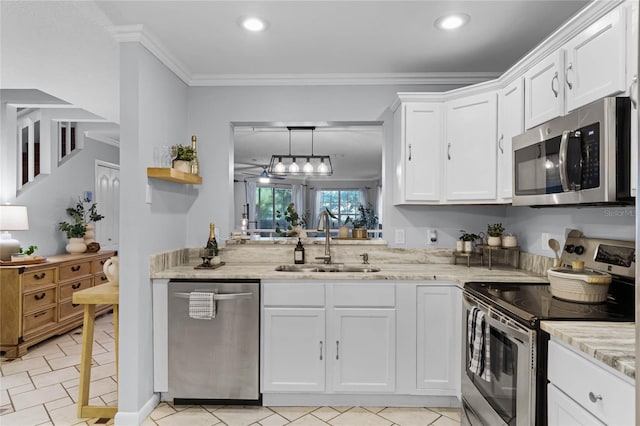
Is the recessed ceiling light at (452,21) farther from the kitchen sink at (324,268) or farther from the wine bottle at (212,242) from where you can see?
the wine bottle at (212,242)

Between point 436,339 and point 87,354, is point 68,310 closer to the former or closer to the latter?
point 87,354

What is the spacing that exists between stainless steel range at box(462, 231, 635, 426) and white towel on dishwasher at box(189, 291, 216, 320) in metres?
1.54

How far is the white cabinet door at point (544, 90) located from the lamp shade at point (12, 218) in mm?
4422

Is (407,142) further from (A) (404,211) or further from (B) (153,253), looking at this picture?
(B) (153,253)

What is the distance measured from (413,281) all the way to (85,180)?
183 inches

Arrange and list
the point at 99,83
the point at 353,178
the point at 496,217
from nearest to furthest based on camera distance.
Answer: the point at 496,217 < the point at 99,83 < the point at 353,178

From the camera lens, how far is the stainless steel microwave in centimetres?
149

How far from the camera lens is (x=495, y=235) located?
111 inches

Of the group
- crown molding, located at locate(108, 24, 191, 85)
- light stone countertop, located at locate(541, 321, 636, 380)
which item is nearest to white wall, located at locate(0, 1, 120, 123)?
crown molding, located at locate(108, 24, 191, 85)

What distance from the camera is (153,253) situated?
101 inches

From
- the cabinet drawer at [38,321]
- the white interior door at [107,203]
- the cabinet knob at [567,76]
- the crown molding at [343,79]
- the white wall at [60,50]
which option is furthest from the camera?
the white interior door at [107,203]

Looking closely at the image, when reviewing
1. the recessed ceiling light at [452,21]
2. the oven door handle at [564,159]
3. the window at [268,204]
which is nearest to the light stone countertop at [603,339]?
the oven door handle at [564,159]

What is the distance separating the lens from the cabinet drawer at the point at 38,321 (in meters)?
3.54

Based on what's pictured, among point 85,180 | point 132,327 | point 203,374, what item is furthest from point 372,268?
point 85,180
